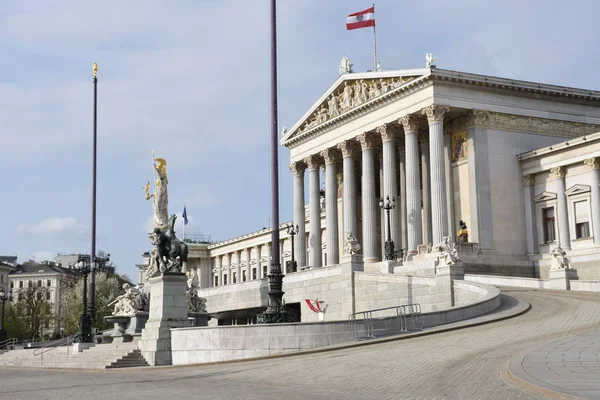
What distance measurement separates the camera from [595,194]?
5406cm

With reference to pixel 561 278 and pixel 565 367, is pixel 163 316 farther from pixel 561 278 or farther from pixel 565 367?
pixel 561 278

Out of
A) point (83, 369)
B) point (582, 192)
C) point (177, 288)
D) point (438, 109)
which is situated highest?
point (438, 109)

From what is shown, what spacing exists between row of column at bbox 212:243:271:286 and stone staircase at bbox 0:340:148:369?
226 ft

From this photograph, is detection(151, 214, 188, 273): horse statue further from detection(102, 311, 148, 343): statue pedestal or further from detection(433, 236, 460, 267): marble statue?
detection(433, 236, 460, 267): marble statue

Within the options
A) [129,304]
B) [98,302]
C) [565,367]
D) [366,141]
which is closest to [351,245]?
[129,304]

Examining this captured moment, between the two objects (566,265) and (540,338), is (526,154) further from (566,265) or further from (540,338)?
(540,338)

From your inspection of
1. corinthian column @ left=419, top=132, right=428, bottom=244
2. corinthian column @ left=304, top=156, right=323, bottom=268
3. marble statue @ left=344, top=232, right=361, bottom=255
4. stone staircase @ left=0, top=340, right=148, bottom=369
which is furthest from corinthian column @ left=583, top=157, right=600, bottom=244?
stone staircase @ left=0, top=340, right=148, bottom=369

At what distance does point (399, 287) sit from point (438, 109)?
18655mm

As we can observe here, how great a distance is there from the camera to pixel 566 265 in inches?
1630

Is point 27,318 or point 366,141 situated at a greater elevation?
point 366,141

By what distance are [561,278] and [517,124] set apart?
70.0 ft

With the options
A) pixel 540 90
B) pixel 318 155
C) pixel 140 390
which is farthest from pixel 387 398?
pixel 318 155

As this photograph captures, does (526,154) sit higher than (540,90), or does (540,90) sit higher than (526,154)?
(540,90)

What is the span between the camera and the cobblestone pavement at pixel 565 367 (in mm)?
13705
